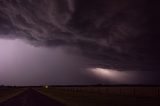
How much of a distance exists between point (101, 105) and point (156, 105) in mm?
6766

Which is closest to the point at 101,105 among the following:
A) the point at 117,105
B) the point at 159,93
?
the point at 117,105

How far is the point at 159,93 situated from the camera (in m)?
53.2

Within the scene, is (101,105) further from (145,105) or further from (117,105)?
(145,105)

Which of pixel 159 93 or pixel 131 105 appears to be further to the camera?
pixel 159 93

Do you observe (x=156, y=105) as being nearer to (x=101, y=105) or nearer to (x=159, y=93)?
(x=101, y=105)

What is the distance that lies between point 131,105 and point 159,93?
818 inches

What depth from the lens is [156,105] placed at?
33188 mm

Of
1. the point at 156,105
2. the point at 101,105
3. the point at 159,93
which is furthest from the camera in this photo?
the point at 159,93

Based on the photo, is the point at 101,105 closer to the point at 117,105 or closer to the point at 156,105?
the point at 117,105

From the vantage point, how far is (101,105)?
36438mm

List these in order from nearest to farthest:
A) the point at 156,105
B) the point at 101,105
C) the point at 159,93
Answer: the point at 156,105 < the point at 101,105 < the point at 159,93

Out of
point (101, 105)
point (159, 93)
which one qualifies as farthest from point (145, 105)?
point (159, 93)

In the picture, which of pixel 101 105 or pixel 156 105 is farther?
pixel 101 105

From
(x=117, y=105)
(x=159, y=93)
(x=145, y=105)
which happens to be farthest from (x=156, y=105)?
(x=159, y=93)
